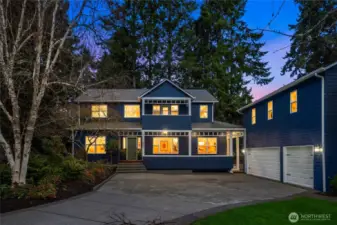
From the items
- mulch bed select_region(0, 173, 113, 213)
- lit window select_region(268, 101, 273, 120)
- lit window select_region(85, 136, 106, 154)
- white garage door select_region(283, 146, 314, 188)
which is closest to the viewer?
mulch bed select_region(0, 173, 113, 213)

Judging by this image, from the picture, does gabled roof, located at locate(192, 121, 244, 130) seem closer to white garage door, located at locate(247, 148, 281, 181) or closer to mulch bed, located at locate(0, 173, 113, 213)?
white garage door, located at locate(247, 148, 281, 181)

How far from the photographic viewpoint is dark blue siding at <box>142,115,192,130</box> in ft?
72.1

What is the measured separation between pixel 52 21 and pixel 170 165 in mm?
13821

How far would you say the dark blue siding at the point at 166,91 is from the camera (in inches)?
899

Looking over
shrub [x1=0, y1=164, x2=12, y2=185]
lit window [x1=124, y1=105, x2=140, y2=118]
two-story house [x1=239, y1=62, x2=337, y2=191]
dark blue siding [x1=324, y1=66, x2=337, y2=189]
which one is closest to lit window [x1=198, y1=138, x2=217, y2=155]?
two-story house [x1=239, y1=62, x2=337, y2=191]

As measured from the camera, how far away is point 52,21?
1051 cm

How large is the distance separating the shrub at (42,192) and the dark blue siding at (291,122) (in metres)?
10.5

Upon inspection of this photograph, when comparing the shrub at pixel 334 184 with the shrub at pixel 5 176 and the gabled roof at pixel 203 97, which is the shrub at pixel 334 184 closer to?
the shrub at pixel 5 176

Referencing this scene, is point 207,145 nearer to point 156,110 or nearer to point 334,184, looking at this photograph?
point 156,110

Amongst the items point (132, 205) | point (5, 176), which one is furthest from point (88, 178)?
point (132, 205)

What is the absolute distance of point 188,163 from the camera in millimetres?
21641

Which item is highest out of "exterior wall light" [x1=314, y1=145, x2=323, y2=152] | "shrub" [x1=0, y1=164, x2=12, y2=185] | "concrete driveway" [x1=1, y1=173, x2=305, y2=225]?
"exterior wall light" [x1=314, y1=145, x2=323, y2=152]

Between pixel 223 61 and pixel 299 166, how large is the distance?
24098 millimetres

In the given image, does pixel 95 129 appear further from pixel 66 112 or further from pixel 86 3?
pixel 86 3
